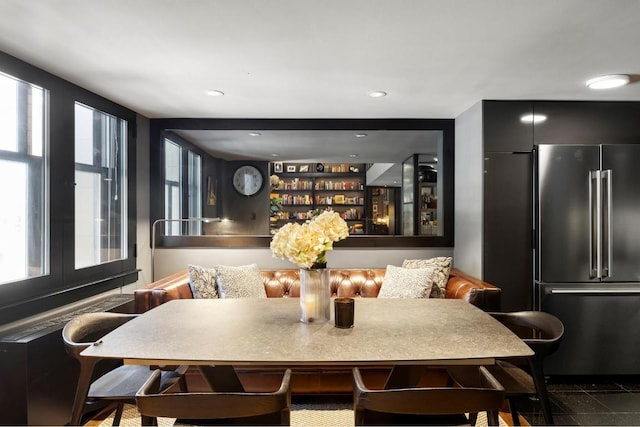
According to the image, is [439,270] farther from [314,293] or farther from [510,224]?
[314,293]

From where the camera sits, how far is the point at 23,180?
2.32m

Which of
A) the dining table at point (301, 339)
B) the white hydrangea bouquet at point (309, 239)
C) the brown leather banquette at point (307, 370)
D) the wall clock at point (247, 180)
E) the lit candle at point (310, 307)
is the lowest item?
the brown leather banquette at point (307, 370)

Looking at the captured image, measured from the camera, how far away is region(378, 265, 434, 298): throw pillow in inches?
112

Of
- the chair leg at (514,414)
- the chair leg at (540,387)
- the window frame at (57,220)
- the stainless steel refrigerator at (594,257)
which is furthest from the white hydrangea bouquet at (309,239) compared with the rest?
the stainless steel refrigerator at (594,257)

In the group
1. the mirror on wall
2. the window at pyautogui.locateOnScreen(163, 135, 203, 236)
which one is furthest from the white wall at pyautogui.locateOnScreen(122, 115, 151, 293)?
the window at pyautogui.locateOnScreen(163, 135, 203, 236)

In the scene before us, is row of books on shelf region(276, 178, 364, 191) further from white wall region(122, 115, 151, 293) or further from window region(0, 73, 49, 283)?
window region(0, 73, 49, 283)

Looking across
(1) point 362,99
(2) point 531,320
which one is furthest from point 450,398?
(1) point 362,99

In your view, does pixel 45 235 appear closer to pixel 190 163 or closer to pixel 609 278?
pixel 190 163

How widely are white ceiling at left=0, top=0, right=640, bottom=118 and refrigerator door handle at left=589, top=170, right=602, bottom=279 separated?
0.71 metres

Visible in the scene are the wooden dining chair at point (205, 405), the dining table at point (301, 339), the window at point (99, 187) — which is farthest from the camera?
the window at point (99, 187)

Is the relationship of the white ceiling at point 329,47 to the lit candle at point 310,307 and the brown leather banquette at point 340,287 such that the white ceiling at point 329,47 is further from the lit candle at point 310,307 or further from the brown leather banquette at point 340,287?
the brown leather banquette at point 340,287

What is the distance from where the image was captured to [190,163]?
17.2 feet

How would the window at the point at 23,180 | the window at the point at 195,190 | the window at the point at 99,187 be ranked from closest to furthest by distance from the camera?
the window at the point at 23,180 → the window at the point at 99,187 → the window at the point at 195,190

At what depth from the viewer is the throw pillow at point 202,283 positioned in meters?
2.84
